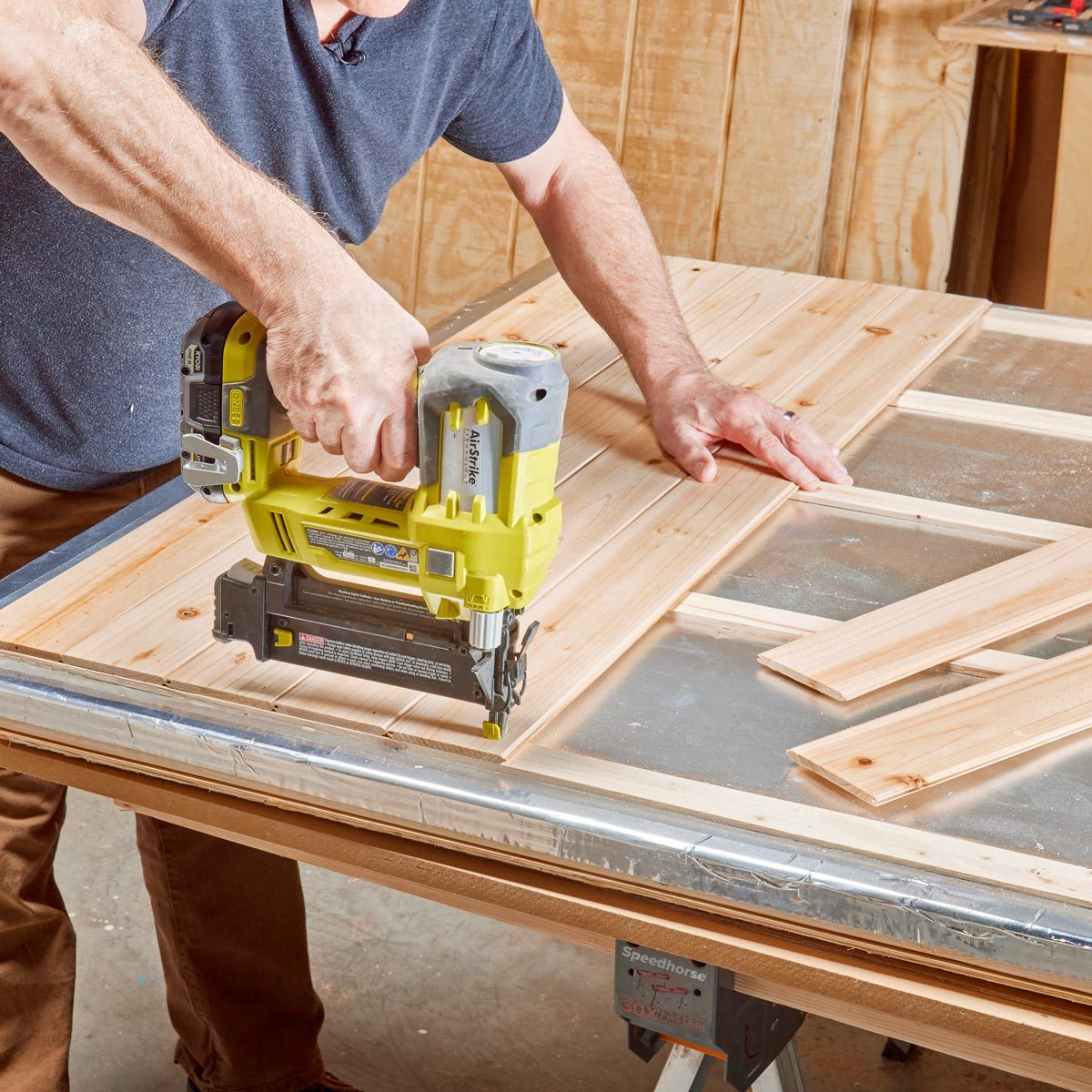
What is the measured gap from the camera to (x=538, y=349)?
4.78 ft

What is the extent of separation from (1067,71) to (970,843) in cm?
304

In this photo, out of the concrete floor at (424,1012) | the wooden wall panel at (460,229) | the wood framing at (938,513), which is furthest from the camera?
the wooden wall panel at (460,229)

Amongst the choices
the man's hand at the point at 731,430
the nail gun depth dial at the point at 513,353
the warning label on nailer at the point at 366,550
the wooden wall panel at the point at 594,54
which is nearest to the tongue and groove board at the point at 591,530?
the man's hand at the point at 731,430

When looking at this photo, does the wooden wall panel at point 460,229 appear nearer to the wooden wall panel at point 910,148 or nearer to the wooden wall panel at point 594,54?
the wooden wall panel at point 594,54

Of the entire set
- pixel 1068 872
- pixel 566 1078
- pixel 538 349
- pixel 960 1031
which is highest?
pixel 538 349

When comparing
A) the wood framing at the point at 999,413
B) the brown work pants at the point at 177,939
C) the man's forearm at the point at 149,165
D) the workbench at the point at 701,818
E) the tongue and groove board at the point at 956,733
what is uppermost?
the man's forearm at the point at 149,165

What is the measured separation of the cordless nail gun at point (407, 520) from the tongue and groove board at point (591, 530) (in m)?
0.05

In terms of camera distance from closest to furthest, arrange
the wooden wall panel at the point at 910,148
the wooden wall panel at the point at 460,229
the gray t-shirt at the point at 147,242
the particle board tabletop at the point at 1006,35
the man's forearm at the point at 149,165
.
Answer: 1. the man's forearm at the point at 149,165
2. the gray t-shirt at the point at 147,242
3. the particle board tabletop at the point at 1006,35
4. the wooden wall panel at the point at 910,148
5. the wooden wall panel at the point at 460,229

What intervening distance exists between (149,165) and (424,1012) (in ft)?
6.92

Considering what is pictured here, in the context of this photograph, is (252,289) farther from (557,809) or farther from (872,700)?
(872,700)

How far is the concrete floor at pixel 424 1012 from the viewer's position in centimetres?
295

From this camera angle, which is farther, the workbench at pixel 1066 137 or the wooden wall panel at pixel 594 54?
the wooden wall panel at pixel 594 54

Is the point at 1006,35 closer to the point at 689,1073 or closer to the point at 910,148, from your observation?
the point at 910,148

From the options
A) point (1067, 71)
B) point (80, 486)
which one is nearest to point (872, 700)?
point (80, 486)
